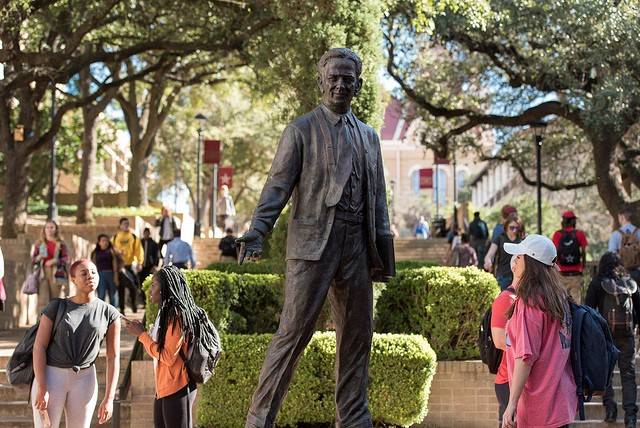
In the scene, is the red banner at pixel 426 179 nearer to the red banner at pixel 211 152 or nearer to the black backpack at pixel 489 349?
the red banner at pixel 211 152

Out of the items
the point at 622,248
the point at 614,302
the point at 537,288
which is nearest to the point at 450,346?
the point at 614,302

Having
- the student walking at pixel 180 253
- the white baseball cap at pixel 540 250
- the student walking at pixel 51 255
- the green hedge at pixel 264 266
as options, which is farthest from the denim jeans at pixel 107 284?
the white baseball cap at pixel 540 250

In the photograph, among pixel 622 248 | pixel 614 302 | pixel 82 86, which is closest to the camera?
pixel 614 302

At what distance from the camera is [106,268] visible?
1953cm

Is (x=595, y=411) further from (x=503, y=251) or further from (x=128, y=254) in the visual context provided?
(x=128, y=254)

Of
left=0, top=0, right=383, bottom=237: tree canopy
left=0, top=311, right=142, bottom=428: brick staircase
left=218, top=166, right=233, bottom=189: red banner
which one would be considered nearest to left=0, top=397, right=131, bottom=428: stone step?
left=0, top=311, right=142, bottom=428: brick staircase

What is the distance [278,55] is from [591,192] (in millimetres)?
37621

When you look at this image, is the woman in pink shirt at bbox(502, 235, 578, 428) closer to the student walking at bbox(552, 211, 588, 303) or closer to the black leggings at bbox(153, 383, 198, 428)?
the black leggings at bbox(153, 383, 198, 428)

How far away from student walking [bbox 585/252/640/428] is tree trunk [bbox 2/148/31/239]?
62.3 feet

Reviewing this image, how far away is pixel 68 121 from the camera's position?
43844 millimetres

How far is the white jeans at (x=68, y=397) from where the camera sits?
8.02m

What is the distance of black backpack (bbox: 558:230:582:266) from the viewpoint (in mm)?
16875

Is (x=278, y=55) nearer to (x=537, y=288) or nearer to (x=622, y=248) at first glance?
(x=622, y=248)

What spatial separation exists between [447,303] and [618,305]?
224cm
